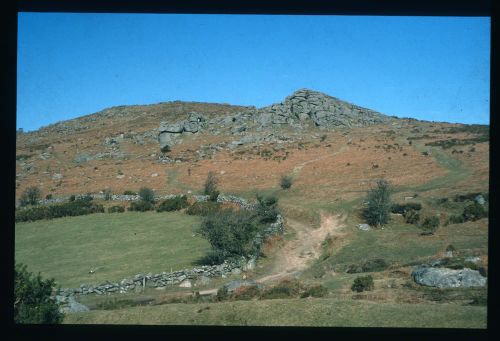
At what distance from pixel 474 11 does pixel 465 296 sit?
9080 millimetres

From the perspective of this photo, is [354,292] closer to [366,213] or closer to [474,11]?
[474,11]

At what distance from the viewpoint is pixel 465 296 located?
12.3m

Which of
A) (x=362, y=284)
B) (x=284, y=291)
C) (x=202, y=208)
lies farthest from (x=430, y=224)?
(x=202, y=208)

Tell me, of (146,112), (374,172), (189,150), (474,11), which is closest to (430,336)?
(474,11)

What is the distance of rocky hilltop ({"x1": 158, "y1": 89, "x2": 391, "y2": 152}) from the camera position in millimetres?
79625

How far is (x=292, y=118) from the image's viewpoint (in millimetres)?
82688

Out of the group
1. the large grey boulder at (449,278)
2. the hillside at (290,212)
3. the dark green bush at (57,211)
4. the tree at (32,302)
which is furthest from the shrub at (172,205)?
the tree at (32,302)

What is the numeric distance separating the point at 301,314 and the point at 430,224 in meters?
15.3

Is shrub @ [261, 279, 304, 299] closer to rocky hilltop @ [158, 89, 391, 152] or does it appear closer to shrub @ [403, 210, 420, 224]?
shrub @ [403, 210, 420, 224]

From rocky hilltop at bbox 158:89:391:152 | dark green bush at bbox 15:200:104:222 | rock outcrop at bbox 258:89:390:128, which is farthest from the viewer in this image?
rock outcrop at bbox 258:89:390:128

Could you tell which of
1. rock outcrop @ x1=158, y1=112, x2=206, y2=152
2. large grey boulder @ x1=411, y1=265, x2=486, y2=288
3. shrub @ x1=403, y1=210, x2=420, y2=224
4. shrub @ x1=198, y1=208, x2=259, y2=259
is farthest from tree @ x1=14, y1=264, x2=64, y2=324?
rock outcrop @ x1=158, y1=112, x2=206, y2=152

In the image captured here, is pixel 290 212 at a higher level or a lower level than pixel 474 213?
lower

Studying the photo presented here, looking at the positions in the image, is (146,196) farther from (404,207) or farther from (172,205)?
(404,207)

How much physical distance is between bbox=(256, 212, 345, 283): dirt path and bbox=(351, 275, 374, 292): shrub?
4.57 meters
